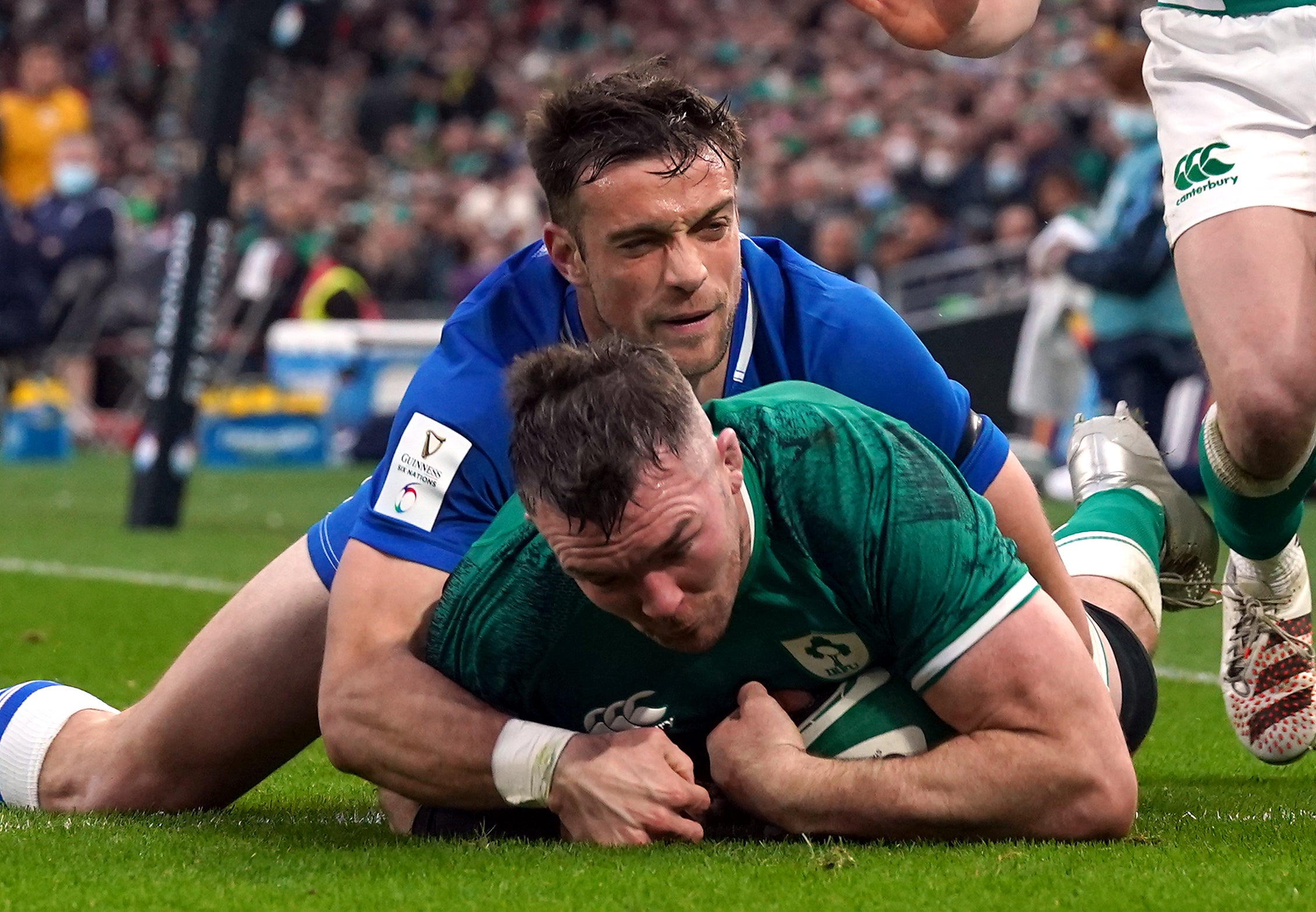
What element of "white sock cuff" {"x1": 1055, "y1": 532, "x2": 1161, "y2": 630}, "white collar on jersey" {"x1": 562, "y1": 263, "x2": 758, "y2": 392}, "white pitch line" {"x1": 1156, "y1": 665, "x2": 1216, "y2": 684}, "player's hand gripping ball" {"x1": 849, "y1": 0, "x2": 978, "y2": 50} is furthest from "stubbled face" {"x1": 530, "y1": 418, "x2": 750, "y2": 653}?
"white pitch line" {"x1": 1156, "y1": 665, "x2": 1216, "y2": 684}

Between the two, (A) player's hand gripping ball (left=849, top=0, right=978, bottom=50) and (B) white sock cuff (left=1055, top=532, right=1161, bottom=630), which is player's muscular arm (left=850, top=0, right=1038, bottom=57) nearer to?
(A) player's hand gripping ball (left=849, top=0, right=978, bottom=50)

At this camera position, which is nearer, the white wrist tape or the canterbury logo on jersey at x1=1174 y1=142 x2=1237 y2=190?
the white wrist tape

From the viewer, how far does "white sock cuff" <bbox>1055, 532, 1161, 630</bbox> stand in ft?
14.2

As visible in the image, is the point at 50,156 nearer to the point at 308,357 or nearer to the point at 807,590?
the point at 308,357

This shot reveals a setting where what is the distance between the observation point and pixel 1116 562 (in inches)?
173

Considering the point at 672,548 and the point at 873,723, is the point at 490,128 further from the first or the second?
the point at 672,548

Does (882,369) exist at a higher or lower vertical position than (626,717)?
higher

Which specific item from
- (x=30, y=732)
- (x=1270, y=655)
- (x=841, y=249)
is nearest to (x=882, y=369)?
(x=1270, y=655)

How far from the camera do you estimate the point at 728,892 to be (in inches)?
114

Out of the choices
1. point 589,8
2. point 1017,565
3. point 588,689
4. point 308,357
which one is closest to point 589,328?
point 588,689

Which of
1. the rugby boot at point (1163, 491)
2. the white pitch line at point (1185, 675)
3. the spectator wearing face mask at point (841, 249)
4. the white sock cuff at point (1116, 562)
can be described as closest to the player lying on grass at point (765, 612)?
the white sock cuff at point (1116, 562)

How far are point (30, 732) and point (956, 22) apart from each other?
2.41m

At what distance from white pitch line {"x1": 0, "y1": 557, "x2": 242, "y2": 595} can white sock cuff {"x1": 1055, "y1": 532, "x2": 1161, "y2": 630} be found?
3913 mm

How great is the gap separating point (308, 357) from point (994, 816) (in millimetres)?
12906
